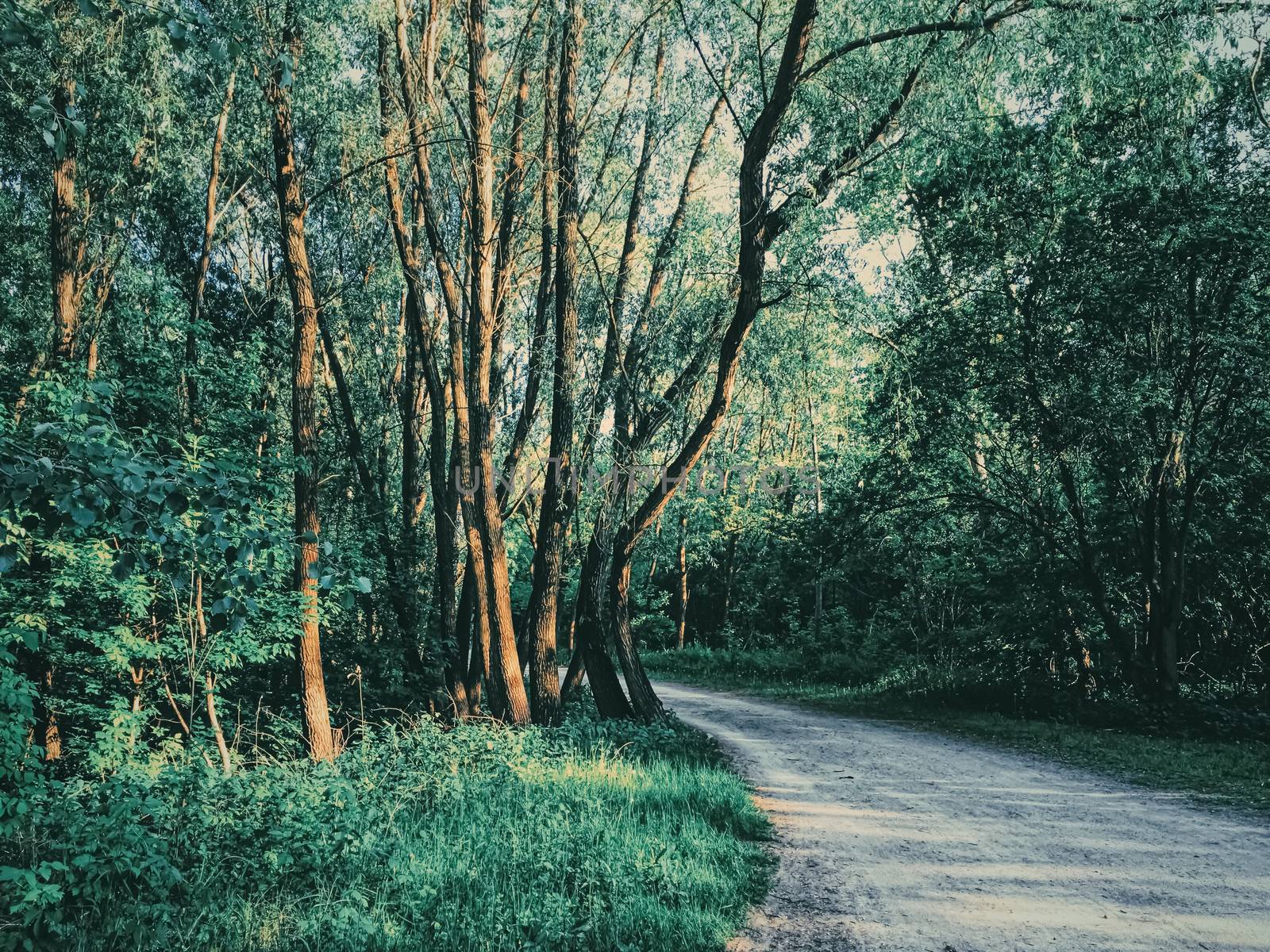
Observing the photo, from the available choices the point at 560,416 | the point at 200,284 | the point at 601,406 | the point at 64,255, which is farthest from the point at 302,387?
the point at 200,284

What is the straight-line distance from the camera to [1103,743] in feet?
34.3

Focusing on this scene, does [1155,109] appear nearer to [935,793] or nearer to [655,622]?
[935,793]

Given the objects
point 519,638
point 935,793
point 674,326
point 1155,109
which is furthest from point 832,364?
point 935,793

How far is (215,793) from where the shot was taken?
6469 millimetres

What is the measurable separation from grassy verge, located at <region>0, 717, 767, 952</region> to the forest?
0.13ft

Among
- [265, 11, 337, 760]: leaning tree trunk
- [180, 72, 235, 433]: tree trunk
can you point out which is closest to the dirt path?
[265, 11, 337, 760]: leaning tree trunk

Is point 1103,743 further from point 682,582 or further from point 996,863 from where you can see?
point 682,582

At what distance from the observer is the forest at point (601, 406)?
5.63 m

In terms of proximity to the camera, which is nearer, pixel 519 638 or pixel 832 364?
pixel 519 638

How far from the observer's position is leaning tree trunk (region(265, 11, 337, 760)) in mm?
9984

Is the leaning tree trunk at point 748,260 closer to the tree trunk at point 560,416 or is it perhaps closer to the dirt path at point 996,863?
the tree trunk at point 560,416

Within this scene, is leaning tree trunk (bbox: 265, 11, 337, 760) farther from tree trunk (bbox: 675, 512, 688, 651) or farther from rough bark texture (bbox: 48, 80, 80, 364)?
tree trunk (bbox: 675, 512, 688, 651)

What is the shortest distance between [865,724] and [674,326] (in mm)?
7871

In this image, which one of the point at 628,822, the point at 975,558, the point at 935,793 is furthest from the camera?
the point at 975,558
